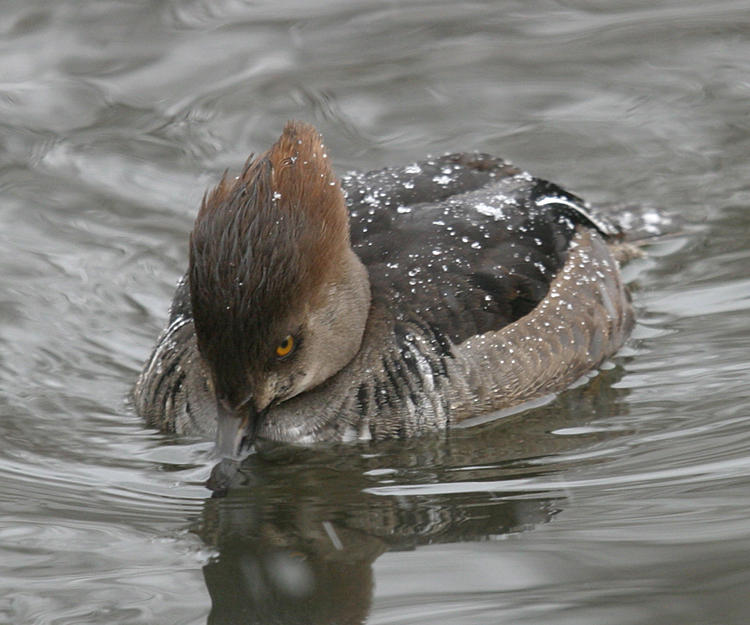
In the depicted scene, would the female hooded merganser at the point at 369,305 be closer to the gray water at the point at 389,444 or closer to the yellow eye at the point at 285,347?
the yellow eye at the point at 285,347

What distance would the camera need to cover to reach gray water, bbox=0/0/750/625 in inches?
241

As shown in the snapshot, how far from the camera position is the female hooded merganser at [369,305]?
278 inches

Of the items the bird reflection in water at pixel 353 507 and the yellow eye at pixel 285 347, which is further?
the yellow eye at pixel 285 347

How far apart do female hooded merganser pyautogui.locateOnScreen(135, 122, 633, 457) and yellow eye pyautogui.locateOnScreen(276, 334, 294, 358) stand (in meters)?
0.02

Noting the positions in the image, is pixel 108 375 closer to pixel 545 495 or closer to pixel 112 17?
pixel 545 495

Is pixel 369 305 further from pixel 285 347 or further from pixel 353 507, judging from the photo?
pixel 353 507

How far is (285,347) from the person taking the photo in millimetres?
7277

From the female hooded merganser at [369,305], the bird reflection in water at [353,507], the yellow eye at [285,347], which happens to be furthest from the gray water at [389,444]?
the yellow eye at [285,347]

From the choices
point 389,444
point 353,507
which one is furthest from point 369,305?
point 353,507

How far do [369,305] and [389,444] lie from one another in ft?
2.52

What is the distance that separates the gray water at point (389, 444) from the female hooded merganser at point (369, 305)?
22cm

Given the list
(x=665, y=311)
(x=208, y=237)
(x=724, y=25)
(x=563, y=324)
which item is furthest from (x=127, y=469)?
(x=724, y=25)

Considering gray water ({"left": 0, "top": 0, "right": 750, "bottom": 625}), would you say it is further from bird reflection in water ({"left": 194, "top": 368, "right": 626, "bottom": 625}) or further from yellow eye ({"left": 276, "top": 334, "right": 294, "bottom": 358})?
yellow eye ({"left": 276, "top": 334, "right": 294, "bottom": 358})

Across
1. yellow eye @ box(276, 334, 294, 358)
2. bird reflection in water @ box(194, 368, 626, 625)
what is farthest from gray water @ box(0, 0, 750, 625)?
yellow eye @ box(276, 334, 294, 358)
